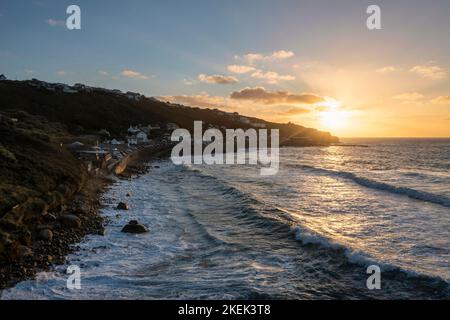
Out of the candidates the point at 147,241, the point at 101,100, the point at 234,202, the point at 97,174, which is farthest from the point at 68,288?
the point at 101,100

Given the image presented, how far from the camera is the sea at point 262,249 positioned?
11250 mm

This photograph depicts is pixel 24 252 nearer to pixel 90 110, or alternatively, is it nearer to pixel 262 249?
pixel 262 249

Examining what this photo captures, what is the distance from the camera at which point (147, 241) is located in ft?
53.0

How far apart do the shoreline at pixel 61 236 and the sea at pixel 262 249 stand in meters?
0.36

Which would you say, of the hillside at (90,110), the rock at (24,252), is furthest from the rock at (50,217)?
the hillside at (90,110)

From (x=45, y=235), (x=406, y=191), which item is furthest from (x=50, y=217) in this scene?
(x=406, y=191)

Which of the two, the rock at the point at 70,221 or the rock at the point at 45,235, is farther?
the rock at the point at 70,221

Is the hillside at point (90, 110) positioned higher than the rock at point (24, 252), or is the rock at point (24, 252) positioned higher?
the hillside at point (90, 110)

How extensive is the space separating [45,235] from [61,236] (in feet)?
2.91

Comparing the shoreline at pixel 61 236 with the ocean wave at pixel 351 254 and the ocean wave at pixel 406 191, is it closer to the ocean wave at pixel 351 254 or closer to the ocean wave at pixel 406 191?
the ocean wave at pixel 351 254

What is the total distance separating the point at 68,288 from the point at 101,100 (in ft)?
349

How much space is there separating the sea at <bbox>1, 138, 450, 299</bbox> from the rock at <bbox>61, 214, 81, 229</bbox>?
1092 mm

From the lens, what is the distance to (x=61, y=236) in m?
14.8
